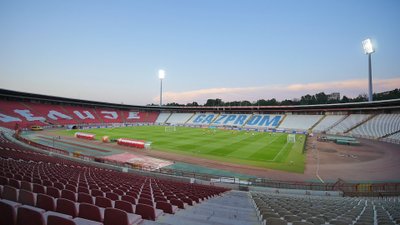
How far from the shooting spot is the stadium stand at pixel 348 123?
6315cm

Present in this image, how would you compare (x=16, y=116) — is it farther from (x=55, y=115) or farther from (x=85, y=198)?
(x=85, y=198)

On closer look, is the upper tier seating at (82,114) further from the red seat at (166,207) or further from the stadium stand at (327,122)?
the red seat at (166,207)

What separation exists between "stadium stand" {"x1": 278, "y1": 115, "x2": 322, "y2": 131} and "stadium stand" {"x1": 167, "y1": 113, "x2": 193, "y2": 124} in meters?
39.7

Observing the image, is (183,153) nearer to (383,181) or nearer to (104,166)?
(104,166)

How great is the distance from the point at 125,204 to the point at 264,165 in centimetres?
2701

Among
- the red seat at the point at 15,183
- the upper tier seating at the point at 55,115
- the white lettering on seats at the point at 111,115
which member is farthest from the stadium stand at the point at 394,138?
the white lettering on seats at the point at 111,115

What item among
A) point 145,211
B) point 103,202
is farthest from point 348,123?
point 103,202

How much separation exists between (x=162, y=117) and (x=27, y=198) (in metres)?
104

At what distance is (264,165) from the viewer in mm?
29781

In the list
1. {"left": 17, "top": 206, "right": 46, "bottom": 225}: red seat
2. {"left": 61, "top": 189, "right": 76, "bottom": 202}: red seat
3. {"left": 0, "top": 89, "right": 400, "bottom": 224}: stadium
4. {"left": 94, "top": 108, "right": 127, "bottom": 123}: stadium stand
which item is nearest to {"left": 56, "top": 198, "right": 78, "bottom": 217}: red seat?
{"left": 0, "top": 89, "right": 400, "bottom": 224}: stadium

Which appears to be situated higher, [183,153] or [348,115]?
[348,115]

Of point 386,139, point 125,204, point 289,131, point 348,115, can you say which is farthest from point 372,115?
point 125,204

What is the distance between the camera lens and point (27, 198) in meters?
4.57

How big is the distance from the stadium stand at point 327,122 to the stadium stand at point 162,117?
5966 cm
